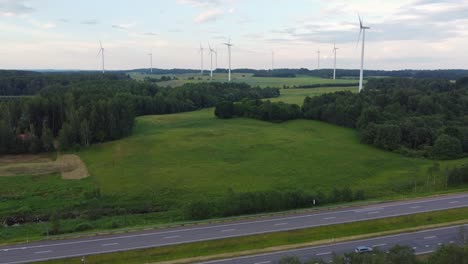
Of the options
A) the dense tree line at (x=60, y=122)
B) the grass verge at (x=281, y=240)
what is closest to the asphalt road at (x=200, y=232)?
the grass verge at (x=281, y=240)

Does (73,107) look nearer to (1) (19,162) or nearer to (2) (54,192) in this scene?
(1) (19,162)

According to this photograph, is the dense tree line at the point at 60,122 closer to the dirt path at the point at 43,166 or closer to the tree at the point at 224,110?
the dirt path at the point at 43,166

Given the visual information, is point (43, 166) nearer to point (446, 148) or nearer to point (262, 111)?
point (262, 111)

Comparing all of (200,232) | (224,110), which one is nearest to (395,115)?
(224,110)

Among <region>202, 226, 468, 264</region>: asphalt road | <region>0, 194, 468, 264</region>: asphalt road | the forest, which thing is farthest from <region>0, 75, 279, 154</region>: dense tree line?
<region>202, 226, 468, 264</region>: asphalt road

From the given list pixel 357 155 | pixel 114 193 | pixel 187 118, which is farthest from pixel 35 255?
pixel 187 118

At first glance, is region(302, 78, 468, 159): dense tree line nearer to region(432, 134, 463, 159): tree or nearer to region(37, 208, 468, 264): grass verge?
region(432, 134, 463, 159): tree
